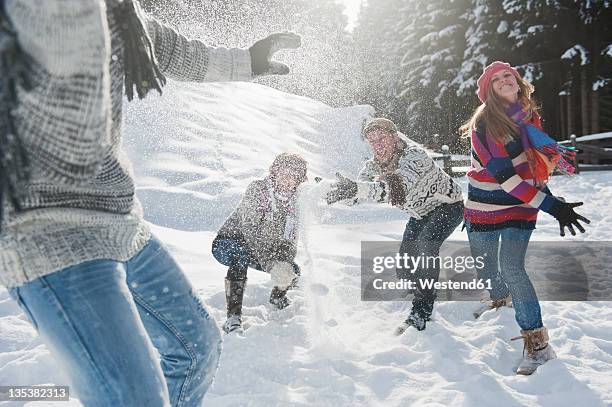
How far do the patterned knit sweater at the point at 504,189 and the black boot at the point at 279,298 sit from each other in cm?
179

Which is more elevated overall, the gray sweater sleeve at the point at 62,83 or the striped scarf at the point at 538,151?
the gray sweater sleeve at the point at 62,83

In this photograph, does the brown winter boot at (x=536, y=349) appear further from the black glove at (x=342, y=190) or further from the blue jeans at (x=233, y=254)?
the blue jeans at (x=233, y=254)

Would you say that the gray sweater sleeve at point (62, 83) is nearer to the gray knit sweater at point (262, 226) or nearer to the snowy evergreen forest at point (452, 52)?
the gray knit sweater at point (262, 226)

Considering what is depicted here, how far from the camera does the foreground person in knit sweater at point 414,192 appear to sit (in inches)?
154

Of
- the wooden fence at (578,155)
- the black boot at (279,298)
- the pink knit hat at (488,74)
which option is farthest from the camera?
the wooden fence at (578,155)

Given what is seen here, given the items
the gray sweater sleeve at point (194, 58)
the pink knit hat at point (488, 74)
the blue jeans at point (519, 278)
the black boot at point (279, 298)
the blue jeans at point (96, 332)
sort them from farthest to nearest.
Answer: the black boot at point (279, 298), the pink knit hat at point (488, 74), the blue jeans at point (519, 278), the gray sweater sleeve at point (194, 58), the blue jeans at point (96, 332)

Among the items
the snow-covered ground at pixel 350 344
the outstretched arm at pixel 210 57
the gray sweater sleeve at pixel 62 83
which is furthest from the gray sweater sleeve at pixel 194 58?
the snow-covered ground at pixel 350 344

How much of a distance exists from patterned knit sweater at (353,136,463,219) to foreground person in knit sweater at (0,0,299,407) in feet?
8.29

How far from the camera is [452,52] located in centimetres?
2166

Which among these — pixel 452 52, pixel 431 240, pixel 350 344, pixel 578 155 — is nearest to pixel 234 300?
pixel 350 344

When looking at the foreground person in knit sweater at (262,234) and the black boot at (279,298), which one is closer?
the foreground person in knit sweater at (262,234)

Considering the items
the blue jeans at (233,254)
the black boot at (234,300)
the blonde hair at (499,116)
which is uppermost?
the blonde hair at (499,116)

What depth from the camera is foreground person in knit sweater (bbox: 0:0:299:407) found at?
3.42 feet

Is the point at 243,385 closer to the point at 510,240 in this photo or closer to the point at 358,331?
the point at 358,331
